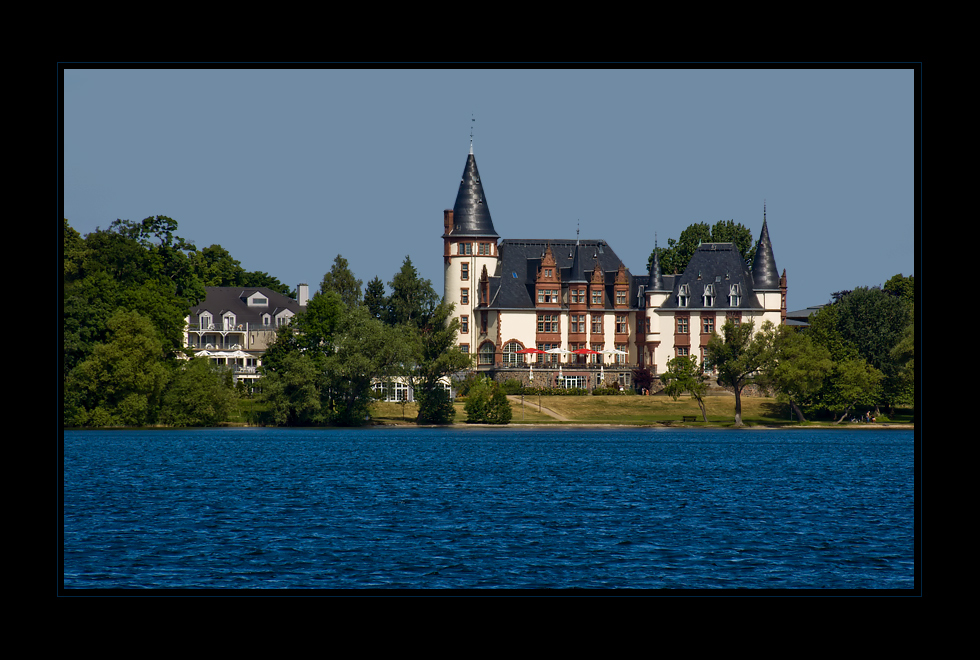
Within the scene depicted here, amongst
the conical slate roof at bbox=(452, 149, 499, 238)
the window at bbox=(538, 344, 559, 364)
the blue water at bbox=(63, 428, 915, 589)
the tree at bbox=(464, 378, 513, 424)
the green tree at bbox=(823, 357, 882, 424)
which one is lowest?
the blue water at bbox=(63, 428, 915, 589)

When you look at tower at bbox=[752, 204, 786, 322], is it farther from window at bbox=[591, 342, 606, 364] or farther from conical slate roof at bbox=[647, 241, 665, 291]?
window at bbox=[591, 342, 606, 364]

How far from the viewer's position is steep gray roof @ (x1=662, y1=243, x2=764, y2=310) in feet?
305

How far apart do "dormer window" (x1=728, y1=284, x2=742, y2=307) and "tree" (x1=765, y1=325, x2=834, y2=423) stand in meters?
14.4

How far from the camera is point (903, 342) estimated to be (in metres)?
75.3

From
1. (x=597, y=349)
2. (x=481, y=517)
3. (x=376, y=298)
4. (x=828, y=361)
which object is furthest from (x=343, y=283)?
(x=481, y=517)

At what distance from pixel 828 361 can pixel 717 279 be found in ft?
62.1

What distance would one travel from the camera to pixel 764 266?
9556cm

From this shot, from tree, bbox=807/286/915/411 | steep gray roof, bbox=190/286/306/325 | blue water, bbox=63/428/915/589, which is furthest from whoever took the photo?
steep gray roof, bbox=190/286/306/325

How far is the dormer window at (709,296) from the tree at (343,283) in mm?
32695

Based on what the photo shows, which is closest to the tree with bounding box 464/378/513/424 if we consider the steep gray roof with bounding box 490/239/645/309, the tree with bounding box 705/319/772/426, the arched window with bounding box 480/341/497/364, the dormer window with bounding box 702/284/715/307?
the arched window with bounding box 480/341/497/364

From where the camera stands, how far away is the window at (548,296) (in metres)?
93.8

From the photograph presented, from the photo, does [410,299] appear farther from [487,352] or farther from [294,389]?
[294,389]
